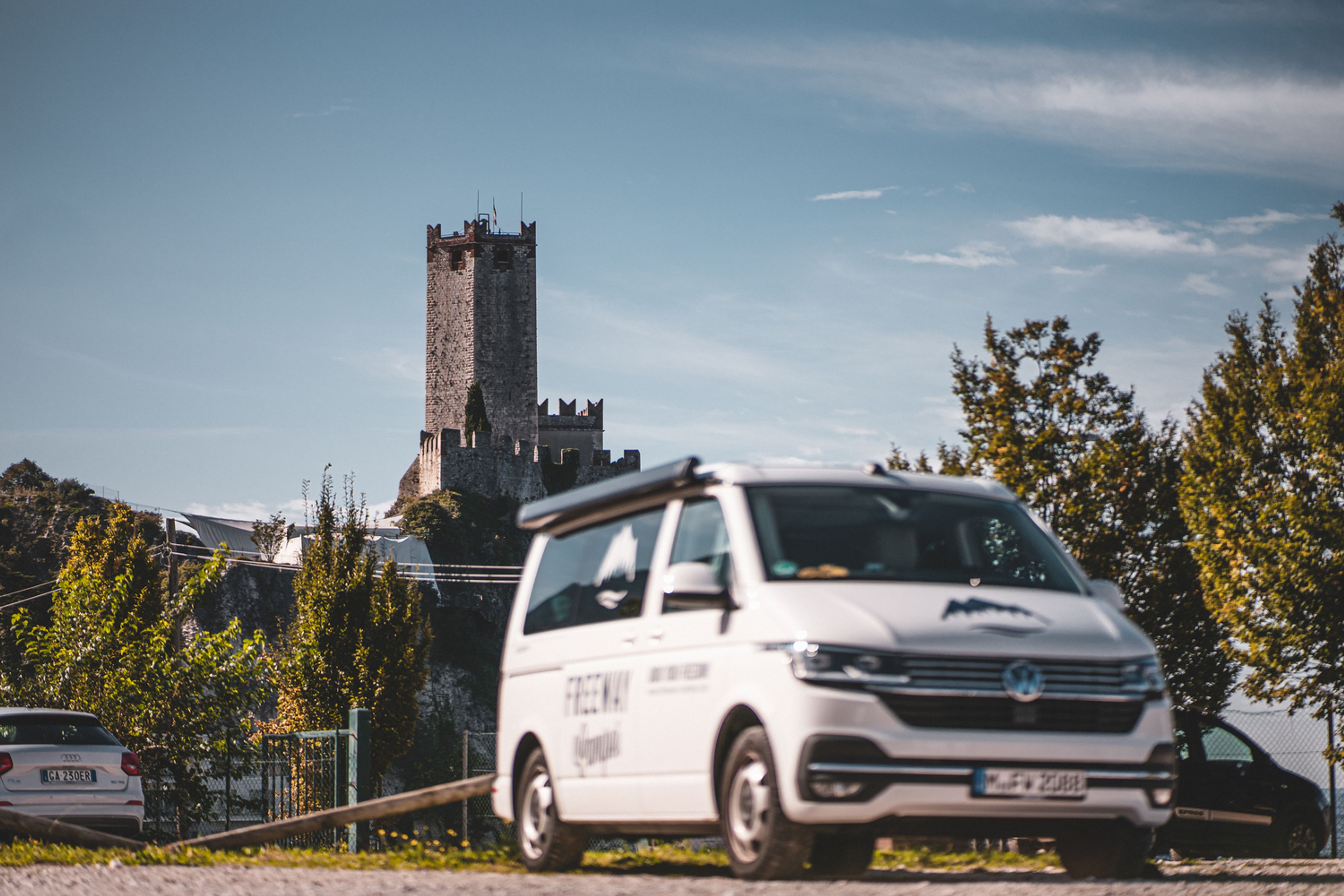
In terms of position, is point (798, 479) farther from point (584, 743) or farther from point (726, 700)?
point (584, 743)

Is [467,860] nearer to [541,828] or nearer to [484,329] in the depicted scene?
[541,828]

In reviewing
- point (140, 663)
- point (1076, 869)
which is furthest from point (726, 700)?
point (140, 663)

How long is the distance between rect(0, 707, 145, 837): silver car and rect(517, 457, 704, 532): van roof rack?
735 centimetres

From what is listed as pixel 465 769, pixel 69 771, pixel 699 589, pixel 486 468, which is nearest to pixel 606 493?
pixel 699 589

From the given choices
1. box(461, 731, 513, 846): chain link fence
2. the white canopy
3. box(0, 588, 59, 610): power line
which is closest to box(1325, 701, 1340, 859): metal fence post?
box(461, 731, 513, 846): chain link fence

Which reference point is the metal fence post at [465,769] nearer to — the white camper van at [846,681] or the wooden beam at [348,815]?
the wooden beam at [348,815]

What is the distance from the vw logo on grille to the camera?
636cm

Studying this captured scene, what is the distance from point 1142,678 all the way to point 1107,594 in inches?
31.5

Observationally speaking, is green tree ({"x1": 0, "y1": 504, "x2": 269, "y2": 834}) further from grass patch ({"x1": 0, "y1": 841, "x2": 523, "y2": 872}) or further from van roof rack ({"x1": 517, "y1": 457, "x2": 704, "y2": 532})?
van roof rack ({"x1": 517, "y1": 457, "x2": 704, "y2": 532})

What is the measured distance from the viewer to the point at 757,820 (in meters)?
6.53

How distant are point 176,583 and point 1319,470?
2845 centimetres

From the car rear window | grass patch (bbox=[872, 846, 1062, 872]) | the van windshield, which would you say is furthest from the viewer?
the car rear window

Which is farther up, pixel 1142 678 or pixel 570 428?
pixel 570 428

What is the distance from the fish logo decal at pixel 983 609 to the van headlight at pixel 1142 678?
0.43 meters
